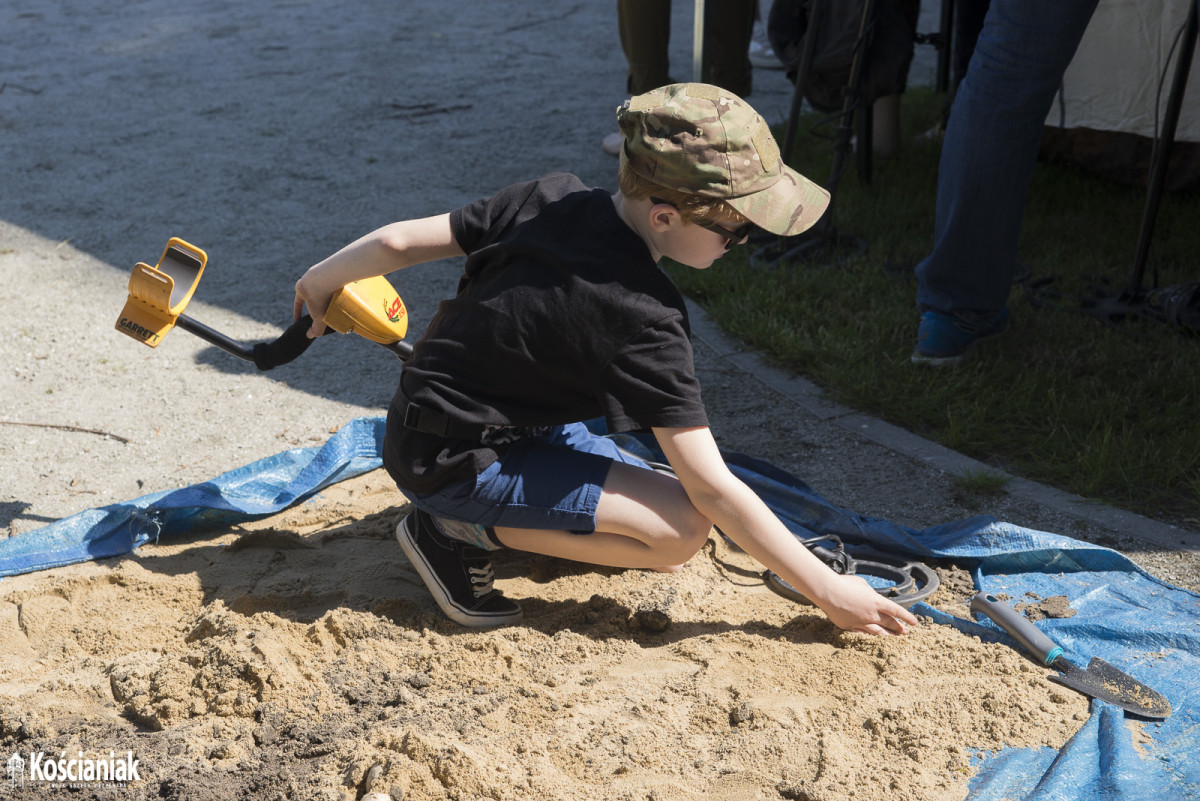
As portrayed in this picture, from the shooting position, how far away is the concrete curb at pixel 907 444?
2393mm

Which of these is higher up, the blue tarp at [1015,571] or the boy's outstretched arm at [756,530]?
the boy's outstretched arm at [756,530]

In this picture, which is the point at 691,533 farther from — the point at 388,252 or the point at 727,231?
the point at 388,252

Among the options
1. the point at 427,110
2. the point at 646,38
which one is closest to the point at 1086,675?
the point at 646,38

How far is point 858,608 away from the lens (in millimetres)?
1847

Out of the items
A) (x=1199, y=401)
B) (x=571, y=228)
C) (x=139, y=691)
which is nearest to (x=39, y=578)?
(x=139, y=691)

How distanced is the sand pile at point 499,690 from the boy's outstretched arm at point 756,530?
0.13 m

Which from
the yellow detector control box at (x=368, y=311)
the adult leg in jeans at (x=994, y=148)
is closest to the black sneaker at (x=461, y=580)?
the yellow detector control box at (x=368, y=311)

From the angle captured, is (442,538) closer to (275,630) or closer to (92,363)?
(275,630)

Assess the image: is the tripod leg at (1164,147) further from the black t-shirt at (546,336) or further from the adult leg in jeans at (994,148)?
the black t-shirt at (546,336)

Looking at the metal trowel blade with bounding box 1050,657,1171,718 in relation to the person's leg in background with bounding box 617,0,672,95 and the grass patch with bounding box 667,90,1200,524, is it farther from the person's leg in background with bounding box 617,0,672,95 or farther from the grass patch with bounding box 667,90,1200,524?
the person's leg in background with bounding box 617,0,672,95

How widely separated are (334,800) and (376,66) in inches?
226

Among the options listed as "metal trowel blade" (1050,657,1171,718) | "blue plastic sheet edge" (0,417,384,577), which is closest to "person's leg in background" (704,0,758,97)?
"blue plastic sheet edge" (0,417,384,577)

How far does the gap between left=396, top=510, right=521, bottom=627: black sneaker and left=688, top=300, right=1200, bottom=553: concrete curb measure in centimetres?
121

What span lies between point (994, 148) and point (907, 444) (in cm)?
→ 89
